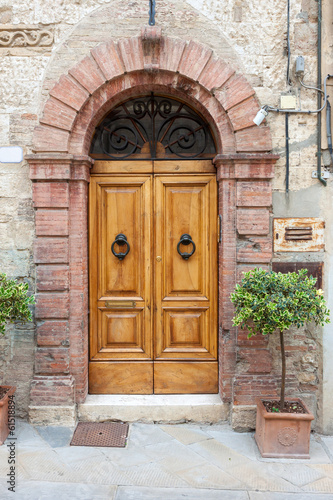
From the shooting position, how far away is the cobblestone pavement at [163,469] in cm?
320

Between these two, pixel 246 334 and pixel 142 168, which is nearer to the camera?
pixel 246 334

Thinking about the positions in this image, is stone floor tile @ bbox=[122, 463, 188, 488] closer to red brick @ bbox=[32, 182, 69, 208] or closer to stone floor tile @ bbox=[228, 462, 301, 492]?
stone floor tile @ bbox=[228, 462, 301, 492]

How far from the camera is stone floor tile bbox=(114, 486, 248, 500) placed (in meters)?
3.14

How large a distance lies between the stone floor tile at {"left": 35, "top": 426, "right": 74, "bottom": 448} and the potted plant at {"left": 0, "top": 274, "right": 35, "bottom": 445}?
14.3 inches

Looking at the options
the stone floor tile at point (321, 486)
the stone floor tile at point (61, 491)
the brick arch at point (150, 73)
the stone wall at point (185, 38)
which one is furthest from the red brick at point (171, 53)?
the stone floor tile at point (321, 486)

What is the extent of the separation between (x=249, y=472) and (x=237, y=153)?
3.03 meters

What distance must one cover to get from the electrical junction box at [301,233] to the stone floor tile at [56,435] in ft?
9.44

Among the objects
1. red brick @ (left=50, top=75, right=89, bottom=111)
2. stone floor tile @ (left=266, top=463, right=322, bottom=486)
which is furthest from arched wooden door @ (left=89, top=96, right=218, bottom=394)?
stone floor tile @ (left=266, top=463, right=322, bottom=486)

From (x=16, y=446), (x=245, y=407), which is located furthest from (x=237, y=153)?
(x=16, y=446)

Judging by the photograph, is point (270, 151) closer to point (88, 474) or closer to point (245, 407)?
point (245, 407)

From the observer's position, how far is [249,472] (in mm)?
3469

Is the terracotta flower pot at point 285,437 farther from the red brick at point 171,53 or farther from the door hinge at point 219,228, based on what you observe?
the red brick at point 171,53

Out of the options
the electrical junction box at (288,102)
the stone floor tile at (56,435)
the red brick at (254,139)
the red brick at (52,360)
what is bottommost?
the stone floor tile at (56,435)

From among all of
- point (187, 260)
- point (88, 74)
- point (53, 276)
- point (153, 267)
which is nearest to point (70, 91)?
point (88, 74)
